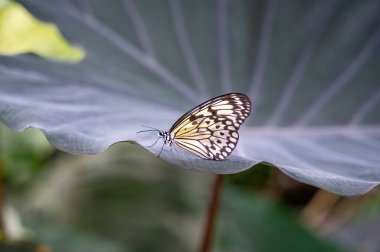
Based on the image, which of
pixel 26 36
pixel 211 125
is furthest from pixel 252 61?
pixel 26 36

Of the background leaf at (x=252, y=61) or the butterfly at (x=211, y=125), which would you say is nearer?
the butterfly at (x=211, y=125)

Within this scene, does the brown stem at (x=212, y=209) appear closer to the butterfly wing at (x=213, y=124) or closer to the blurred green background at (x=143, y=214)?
the butterfly wing at (x=213, y=124)

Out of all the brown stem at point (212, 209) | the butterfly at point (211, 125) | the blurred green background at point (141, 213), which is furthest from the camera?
the blurred green background at point (141, 213)

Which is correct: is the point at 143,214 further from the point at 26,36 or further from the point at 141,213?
the point at 26,36

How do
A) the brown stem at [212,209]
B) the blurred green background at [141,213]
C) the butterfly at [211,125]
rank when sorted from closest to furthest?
1. the butterfly at [211,125]
2. the brown stem at [212,209]
3. the blurred green background at [141,213]

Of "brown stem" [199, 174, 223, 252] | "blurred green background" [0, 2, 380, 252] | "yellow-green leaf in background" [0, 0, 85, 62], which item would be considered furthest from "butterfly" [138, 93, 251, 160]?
"yellow-green leaf in background" [0, 0, 85, 62]

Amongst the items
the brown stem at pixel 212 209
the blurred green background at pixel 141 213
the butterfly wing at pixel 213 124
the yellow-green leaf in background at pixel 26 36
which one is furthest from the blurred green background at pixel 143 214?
the butterfly wing at pixel 213 124

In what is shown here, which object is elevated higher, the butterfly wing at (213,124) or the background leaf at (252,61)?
the background leaf at (252,61)
